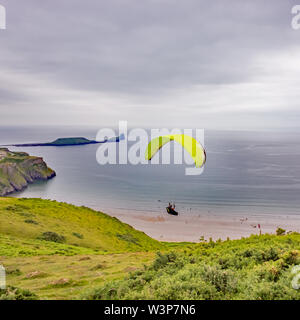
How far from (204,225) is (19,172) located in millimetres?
95274

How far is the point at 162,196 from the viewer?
299 ft

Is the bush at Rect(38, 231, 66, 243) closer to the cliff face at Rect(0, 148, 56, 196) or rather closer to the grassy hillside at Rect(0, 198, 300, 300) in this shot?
the grassy hillside at Rect(0, 198, 300, 300)

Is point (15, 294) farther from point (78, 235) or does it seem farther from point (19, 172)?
point (19, 172)

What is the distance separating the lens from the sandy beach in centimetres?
5523

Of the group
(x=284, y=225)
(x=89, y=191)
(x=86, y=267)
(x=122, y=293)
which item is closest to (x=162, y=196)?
(x=89, y=191)

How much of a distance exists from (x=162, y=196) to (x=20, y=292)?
84201mm

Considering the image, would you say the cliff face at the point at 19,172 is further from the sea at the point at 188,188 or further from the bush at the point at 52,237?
the bush at the point at 52,237

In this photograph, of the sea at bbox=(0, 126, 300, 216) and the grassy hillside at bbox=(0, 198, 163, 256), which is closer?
the grassy hillside at bbox=(0, 198, 163, 256)

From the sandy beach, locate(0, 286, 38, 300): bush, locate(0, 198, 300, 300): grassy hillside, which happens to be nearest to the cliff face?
the sandy beach

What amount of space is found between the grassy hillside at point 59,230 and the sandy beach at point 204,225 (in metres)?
17.7

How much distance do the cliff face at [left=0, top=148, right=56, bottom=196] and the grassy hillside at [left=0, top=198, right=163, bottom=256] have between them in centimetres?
7443

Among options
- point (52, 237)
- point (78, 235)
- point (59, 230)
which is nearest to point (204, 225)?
point (78, 235)

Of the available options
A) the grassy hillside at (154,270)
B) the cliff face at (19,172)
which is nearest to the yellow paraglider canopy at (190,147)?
the grassy hillside at (154,270)
